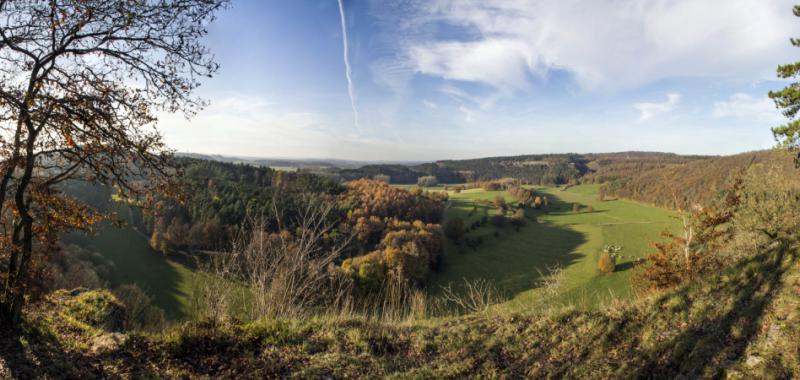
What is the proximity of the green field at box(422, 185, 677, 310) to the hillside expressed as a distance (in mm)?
35048

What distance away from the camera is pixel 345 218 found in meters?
64.4

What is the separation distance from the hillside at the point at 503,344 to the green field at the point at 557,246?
35048 mm

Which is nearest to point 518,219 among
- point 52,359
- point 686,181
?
point 686,181

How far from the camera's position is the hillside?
433 centimetres

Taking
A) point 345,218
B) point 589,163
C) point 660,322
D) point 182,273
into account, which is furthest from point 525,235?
point 589,163

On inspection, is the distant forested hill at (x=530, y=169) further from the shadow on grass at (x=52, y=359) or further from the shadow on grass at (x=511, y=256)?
the shadow on grass at (x=52, y=359)

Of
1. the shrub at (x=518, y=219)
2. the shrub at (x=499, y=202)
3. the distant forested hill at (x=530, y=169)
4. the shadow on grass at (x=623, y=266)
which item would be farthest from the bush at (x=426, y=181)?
the shadow on grass at (x=623, y=266)

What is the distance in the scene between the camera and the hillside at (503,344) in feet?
14.2

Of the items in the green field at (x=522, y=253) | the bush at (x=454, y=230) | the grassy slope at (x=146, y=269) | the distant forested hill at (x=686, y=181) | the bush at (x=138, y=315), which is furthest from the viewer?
the bush at (x=454, y=230)

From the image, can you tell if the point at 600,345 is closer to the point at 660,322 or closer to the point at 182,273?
the point at 660,322

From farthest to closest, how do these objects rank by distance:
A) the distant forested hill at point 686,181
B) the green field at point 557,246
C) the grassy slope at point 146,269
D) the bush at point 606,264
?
the distant forested hill at point 686,181
the bush at point 606,264
the green field at point 557,246
the grassy slope at point 146,269

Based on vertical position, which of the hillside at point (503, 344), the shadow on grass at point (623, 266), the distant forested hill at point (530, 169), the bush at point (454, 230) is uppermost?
the distant forested hill at point (530, 169)

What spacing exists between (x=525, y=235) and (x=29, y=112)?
80.9 m

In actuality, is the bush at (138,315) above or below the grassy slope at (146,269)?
above
